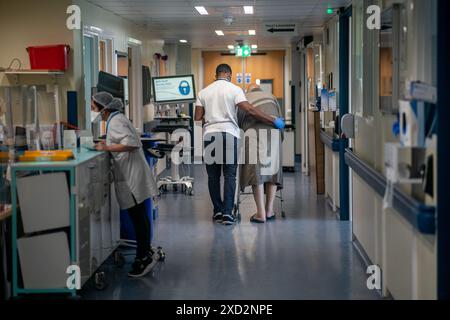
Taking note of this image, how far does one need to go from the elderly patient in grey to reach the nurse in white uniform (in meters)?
2.28

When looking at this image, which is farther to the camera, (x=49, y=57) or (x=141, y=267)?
(x=49, y=57)

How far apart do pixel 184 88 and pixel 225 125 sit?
309 centimetres

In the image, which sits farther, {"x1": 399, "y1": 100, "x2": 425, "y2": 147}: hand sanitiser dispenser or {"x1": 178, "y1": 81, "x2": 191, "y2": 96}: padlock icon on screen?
{"x1": 178, "y1": 81, "x2": 191, "y2": 96}: padlock icon on screen

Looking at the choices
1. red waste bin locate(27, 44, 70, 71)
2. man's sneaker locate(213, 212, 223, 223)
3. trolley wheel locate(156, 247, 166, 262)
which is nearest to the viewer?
trolley wheel locate(156, 247, 166, 262)

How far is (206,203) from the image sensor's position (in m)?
9.45

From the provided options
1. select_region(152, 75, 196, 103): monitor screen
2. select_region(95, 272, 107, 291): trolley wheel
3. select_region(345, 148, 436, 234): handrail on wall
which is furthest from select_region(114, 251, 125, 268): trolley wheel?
select_region(152, 75, 196, 103): monitor screen

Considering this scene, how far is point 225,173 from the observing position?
26.0 feet

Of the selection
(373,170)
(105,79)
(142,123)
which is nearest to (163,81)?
(142,123)

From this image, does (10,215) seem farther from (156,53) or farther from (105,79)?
(156,53)

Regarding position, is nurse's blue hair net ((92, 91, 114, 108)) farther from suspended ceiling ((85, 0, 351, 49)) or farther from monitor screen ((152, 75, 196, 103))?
monitor screen ((152, 75, 196, 103))

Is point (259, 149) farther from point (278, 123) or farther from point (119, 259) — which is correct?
point (119, 259)

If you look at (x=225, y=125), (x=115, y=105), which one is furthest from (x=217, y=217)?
(x=115, y=105)

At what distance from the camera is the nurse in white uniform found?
5.64 m

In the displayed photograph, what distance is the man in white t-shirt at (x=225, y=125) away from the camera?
7816 millimetres
